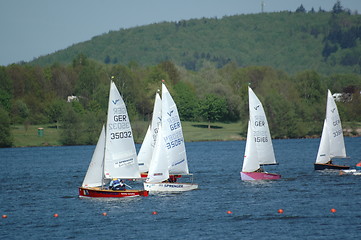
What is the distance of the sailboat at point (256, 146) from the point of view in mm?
72500

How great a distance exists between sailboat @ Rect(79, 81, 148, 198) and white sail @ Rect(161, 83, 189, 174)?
392cm

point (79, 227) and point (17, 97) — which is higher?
point (17, 97)

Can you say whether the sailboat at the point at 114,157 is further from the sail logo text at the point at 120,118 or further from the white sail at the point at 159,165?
the white sail at the point at 159,165

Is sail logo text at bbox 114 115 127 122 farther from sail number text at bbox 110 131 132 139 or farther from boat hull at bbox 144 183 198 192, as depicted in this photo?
boat hull at bbox 144 183 198 192

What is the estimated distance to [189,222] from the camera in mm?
50938

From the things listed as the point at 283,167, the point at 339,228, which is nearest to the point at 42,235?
the point at 339,228

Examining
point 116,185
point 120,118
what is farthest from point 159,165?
point 120,118

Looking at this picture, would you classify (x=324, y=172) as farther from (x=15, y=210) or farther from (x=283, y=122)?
(x=283, y=122)

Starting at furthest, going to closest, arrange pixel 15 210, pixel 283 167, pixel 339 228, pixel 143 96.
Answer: pixel 143 96 < pixel 283 167 < pixel 15 210 < pixel 339 228

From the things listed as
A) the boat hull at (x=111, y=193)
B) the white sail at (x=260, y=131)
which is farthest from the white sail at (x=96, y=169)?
the white sail at (x=260, y=131)

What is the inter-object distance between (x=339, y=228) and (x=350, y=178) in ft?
96.5

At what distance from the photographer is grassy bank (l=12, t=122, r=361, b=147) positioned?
550 feet

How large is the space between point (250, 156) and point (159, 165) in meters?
11.8

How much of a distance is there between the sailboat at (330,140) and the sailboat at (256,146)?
850cm
